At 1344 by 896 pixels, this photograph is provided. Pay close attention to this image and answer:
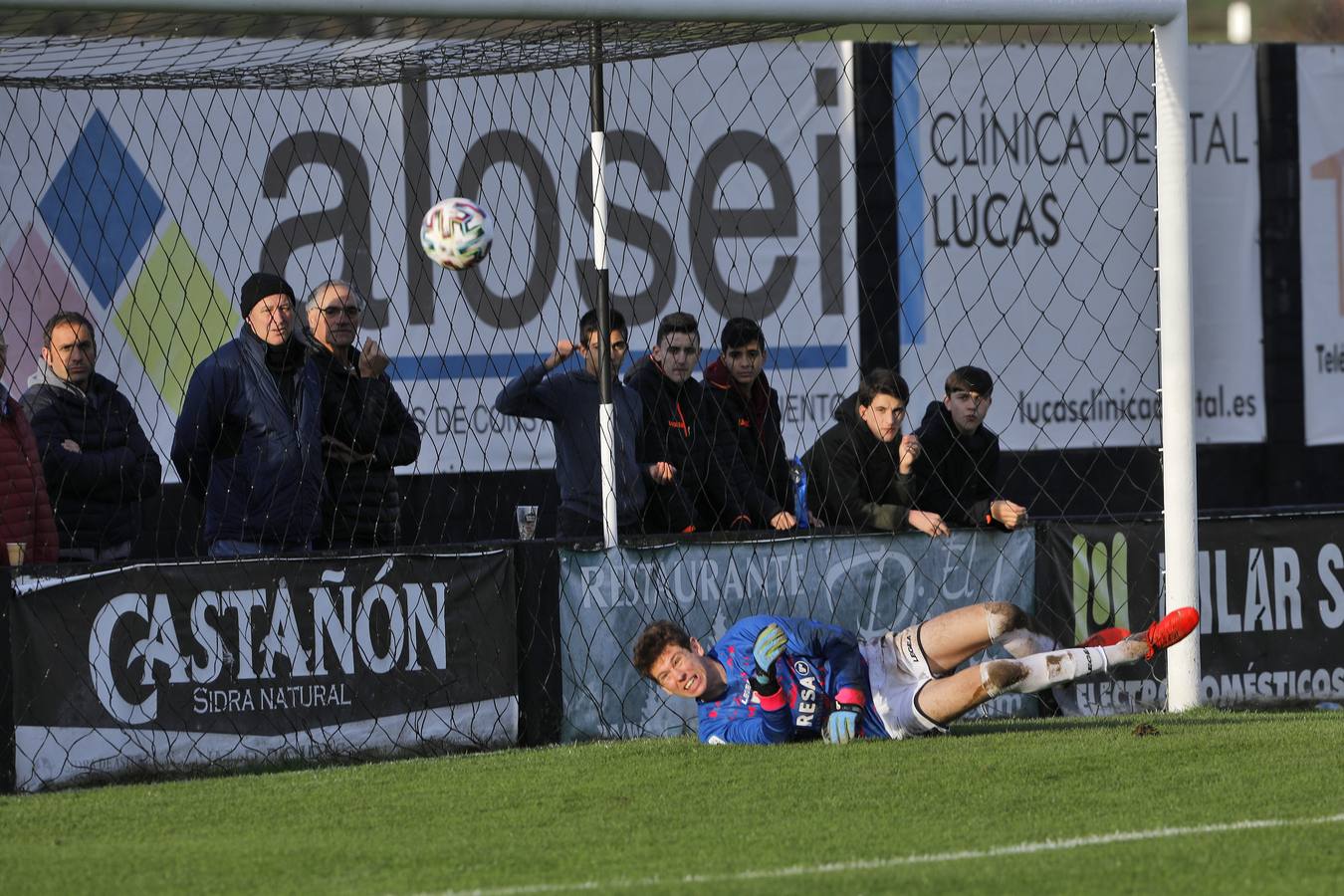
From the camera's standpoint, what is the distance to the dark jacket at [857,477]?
9281 millimetres

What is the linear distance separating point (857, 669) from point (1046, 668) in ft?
2.42

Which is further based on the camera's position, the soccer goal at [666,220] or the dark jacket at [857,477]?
the dark jacket at [857,477]

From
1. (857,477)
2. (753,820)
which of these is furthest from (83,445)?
(753,820)

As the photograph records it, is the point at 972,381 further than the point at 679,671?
Yes

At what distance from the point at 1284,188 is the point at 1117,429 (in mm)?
2207

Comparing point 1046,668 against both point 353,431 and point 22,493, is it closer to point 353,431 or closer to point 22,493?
point 353,431

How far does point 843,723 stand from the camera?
25.9 feet

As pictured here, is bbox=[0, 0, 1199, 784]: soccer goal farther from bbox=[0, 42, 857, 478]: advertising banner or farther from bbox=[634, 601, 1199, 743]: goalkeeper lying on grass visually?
bbox=[634, 601, 1199, 743]: goalkeeper lying on grass

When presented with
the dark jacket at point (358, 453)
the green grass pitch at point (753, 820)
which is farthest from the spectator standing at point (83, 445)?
the green grass pitch at point (753, 820)

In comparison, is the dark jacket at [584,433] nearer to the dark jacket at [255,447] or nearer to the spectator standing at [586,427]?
the spectator standing at [586,427]

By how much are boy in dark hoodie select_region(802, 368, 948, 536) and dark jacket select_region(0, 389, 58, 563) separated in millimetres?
3426

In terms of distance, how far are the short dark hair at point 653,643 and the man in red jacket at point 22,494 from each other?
2.52m

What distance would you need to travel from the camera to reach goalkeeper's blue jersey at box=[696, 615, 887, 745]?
7941 mm

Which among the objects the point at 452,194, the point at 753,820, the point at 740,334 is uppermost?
the point at 452,194
